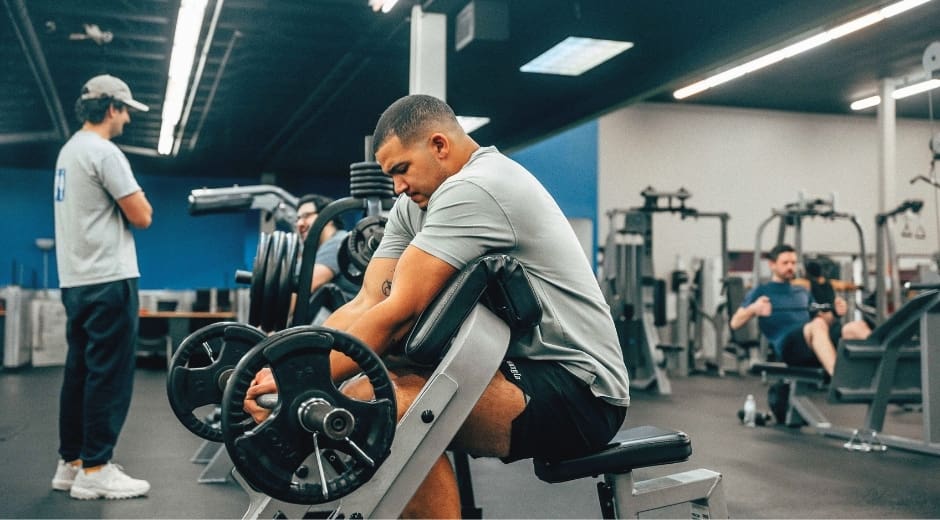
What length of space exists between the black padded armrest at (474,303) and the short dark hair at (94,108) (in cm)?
180

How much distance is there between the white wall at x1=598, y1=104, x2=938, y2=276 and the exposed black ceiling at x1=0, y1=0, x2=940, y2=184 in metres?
0.35

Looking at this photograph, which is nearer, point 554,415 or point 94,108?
point 554,415

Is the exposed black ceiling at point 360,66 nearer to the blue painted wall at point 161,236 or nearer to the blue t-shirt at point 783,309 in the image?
the blue painted wall at point 161,236

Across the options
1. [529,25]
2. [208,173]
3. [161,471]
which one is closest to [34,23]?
[529,25]

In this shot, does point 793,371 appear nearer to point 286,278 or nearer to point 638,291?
point 638,291

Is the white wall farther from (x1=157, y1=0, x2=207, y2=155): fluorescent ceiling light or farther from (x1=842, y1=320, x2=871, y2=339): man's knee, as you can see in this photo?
(x1=157, y1=0, x2=207, y2=155): fluorescent ceiling light

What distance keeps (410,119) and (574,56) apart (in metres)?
5.26

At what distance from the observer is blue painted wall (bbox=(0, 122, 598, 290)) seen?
936 centimetres

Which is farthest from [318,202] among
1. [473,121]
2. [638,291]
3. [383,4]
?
[473,121]

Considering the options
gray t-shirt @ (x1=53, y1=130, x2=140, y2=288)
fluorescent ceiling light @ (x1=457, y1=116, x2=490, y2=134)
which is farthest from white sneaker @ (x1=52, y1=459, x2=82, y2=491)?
fluorescent ceiling light @ (x1=457, y1=116, x2=490, y2=134)

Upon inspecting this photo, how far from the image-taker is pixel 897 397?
154 inches

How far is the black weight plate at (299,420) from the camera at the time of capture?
3.34 ft

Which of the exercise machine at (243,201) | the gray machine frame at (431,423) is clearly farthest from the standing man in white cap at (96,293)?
the gray machine frame at (431,423)

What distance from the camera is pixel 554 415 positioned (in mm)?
1253
